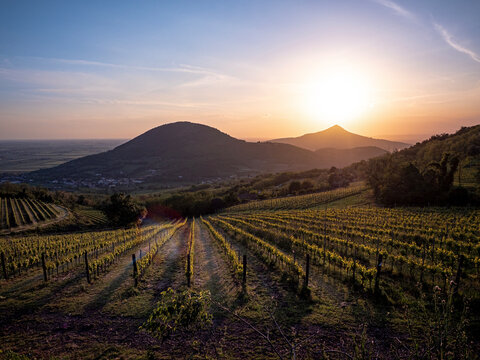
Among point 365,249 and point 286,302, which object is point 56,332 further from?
point 365,249

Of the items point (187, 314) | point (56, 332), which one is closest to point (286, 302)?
point (187, 314)

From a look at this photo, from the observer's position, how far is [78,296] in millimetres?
11633

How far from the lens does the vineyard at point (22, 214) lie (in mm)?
42400

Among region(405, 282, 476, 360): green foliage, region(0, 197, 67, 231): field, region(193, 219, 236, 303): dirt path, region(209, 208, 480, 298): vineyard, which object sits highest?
region(405, 282, 476, 360): green foliage

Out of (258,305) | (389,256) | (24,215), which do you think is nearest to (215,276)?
(258,305)

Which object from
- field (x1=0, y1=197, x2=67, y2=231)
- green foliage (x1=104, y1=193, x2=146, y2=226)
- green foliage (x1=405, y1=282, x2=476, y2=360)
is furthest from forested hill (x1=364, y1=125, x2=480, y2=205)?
field (x1=0, y1=197, x2=67, y2=231)

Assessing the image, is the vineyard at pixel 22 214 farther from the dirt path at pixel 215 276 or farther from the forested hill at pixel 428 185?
the forested hill at pixel 428 185

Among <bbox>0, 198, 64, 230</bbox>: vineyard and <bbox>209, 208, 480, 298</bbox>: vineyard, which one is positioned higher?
<bbox>209, 208, 480, 298</bbox>: vineyard

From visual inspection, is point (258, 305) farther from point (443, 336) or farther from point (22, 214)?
point (22, 214)

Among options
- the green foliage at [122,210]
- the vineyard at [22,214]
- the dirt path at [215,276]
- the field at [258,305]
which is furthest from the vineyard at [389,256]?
the vineyard at [22,214]

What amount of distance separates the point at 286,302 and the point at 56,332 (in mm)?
9050

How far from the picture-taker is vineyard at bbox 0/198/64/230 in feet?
139

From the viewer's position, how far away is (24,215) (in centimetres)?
4709

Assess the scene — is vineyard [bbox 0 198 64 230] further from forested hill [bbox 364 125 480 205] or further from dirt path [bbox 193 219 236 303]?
forested hill [bbox 364 125 480 205]
